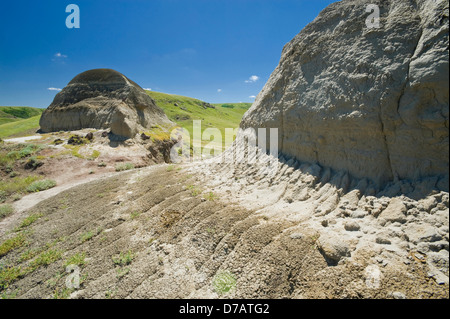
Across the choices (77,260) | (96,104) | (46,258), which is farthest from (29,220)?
(96,104)

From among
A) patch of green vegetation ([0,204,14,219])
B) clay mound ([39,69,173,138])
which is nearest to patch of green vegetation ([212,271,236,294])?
patch of green vegetation ([0,204,14,219])

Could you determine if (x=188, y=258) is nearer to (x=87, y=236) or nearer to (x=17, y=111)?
(x=87, y=236)

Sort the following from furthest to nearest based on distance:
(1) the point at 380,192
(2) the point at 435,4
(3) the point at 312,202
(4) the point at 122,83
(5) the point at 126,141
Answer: (4) the point at 122,83 < (5) the point at 126,141 < (3) the point at 312,202 < (1) the point at 380,192 < (2) the point at 435,4

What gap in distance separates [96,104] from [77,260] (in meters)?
27.4

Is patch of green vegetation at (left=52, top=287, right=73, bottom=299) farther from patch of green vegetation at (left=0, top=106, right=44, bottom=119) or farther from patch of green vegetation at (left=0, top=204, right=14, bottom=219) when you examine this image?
patch of green vegetation at (left=0, top=106, right=44, bottom=119)

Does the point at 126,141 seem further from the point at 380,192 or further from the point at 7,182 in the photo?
the point at 380,192

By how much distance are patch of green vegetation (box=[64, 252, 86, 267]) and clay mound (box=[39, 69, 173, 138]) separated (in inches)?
793

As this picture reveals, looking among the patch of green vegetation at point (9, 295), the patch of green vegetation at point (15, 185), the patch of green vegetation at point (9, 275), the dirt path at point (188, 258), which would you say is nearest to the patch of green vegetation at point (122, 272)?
the dirt path at point (188, 258)

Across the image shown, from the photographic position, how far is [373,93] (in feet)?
16.4

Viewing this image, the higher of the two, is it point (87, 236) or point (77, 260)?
point (87, 236)

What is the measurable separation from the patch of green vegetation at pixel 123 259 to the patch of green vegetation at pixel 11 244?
4316mm
